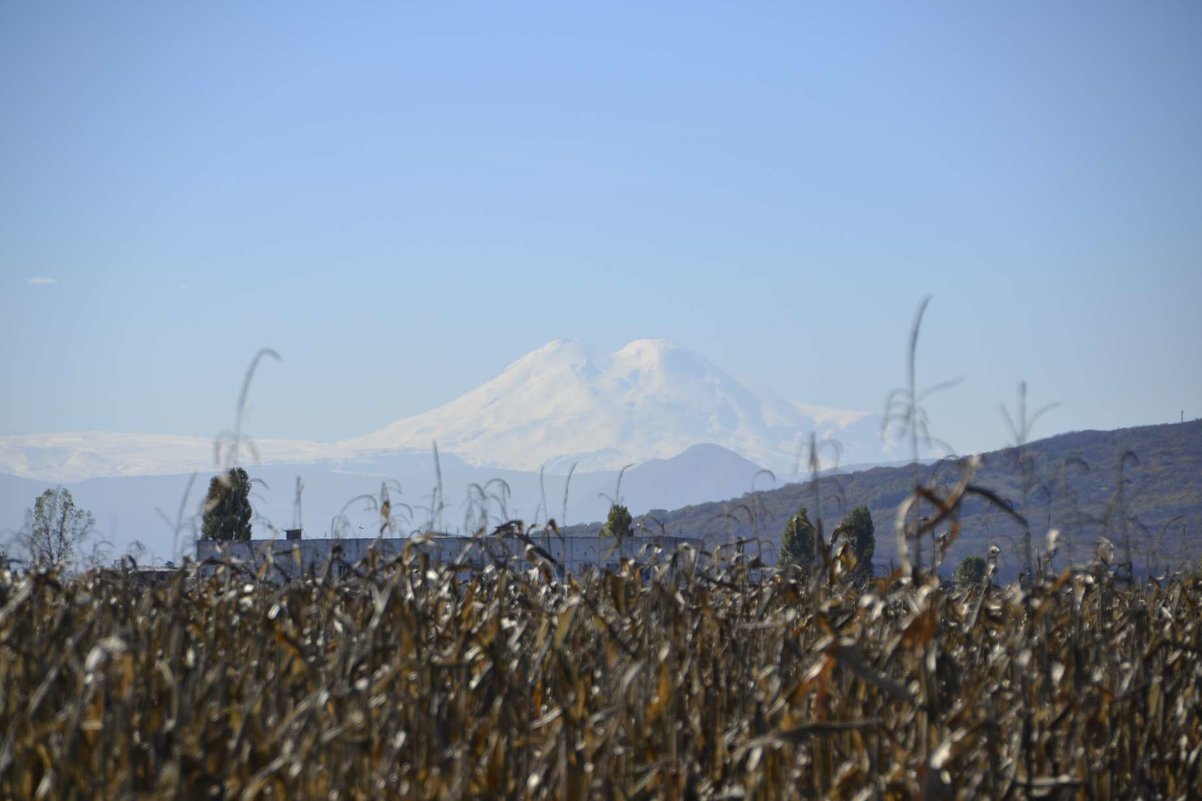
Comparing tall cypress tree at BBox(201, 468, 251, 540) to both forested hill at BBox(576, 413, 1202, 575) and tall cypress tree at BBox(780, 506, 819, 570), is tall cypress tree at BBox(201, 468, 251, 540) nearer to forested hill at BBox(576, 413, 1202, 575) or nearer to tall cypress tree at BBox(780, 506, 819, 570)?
tall cypress tree at BBox(780, 506, 819, 570)

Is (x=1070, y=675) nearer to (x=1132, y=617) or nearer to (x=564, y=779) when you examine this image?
(x=1132, y=617)

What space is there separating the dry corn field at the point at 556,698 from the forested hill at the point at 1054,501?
0.62 metres

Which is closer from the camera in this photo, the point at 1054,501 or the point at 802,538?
the point at 1054,501

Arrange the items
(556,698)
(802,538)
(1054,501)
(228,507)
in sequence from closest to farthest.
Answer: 1. (556,698)
2. (1054,501)
3. (228,507)
4. (802,538)

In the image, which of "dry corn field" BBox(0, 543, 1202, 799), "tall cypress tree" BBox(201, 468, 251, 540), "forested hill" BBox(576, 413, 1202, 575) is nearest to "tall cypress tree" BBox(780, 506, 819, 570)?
"forested hill" BBox(576, 413, 1202, 575)

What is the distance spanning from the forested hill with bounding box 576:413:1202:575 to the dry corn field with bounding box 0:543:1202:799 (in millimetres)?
615

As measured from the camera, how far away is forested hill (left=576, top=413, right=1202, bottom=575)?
685 centimetres

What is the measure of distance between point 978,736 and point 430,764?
2.19 meters

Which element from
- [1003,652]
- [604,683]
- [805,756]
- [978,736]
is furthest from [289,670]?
[1003,652]

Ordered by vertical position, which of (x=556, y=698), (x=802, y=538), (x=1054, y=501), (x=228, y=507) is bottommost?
(x=556, y=698)

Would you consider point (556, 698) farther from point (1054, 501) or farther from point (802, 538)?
point (802, 538)

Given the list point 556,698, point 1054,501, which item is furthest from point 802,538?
point 556,698

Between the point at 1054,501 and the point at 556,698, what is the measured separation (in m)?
3.23

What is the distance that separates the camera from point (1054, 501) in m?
7.66
